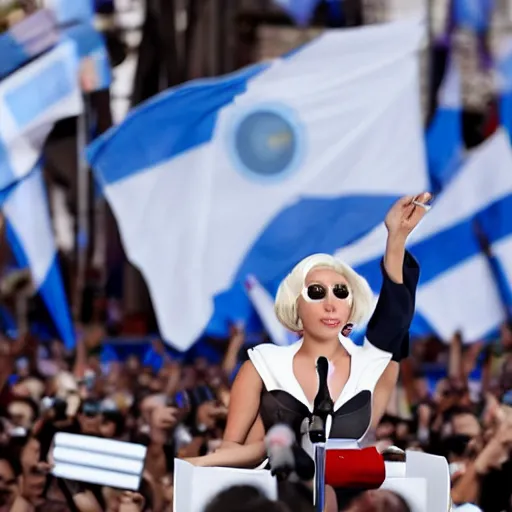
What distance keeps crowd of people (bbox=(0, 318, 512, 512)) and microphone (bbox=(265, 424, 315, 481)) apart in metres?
0.60

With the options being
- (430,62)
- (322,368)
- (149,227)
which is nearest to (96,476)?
(322,368)

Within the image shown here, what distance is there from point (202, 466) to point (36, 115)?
709 centimetres

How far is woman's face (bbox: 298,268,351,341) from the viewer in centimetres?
377

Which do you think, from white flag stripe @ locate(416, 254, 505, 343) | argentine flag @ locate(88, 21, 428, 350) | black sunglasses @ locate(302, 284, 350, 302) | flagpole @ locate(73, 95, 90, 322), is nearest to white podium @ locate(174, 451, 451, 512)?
black sunglasses @ locate(302, 284, 350, 302)

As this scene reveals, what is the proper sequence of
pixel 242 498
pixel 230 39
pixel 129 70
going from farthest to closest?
pixel 230 39, pixel 129 70, pixel 242 498

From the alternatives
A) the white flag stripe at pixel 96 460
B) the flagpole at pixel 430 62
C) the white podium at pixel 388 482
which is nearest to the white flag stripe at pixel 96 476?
the white flag stripe at pixel 96 460

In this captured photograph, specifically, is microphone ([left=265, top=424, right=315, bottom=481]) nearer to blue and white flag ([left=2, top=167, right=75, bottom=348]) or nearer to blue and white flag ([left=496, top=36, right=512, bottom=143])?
blue and white flag ([left=2, top=167, right=75, bottom=348])

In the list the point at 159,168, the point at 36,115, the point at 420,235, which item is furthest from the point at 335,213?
the point at 36,115

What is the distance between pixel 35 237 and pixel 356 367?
6.86 meters

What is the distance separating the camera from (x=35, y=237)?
33.8ft

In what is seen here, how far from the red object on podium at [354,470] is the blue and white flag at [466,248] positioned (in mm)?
6608

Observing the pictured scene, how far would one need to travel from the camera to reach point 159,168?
10.2 meters

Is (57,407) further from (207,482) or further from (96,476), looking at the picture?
(207,482)

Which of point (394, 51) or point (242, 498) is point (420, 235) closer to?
point (394, 51)
